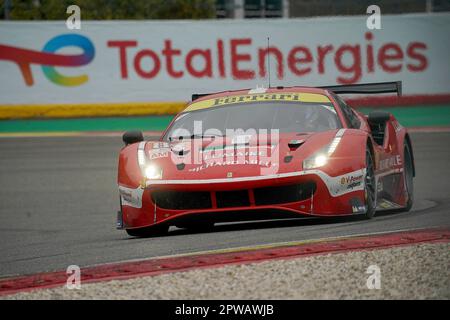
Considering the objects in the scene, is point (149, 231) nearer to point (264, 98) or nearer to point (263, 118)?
point (263, 118)

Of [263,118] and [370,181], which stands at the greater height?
[263,118]

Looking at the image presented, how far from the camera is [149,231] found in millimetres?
9219

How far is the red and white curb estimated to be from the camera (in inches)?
259

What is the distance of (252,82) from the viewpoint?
2230 cm

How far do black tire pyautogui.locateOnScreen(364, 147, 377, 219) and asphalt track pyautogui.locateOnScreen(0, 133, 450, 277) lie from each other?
0.14 m

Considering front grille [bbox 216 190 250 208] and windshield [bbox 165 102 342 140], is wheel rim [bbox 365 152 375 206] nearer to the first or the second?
windshield [bbox 165 102 342 140]

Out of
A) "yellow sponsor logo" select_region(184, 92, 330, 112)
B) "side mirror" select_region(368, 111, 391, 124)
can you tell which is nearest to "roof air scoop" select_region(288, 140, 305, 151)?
"yellow sponsor logo" select_region(184, 92, 330, 112)

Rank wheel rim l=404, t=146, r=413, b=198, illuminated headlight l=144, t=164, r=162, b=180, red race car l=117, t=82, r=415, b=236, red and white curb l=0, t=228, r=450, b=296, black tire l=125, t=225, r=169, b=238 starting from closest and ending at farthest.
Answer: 1. red and white curb l=0, t=228, r=450, b=296
2. red race car l=117, t=82, r=415, b=236
3. illuminated headlight l=144, t=164, r=162, b=180
4. black tire l=125, t=225, r=169, b=238
5. wheel rim l=404, t=146, r=413, b=198

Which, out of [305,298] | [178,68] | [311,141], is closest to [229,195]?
[311,141]

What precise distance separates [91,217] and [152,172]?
3.07m

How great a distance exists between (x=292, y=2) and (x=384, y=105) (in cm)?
408

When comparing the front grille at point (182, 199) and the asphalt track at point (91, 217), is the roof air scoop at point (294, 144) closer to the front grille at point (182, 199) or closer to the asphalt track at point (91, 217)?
the asphalt track at point (91, 217)

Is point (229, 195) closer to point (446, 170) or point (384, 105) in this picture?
point (446, 170)

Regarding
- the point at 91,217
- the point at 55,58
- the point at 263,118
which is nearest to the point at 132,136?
the point at 263,118
